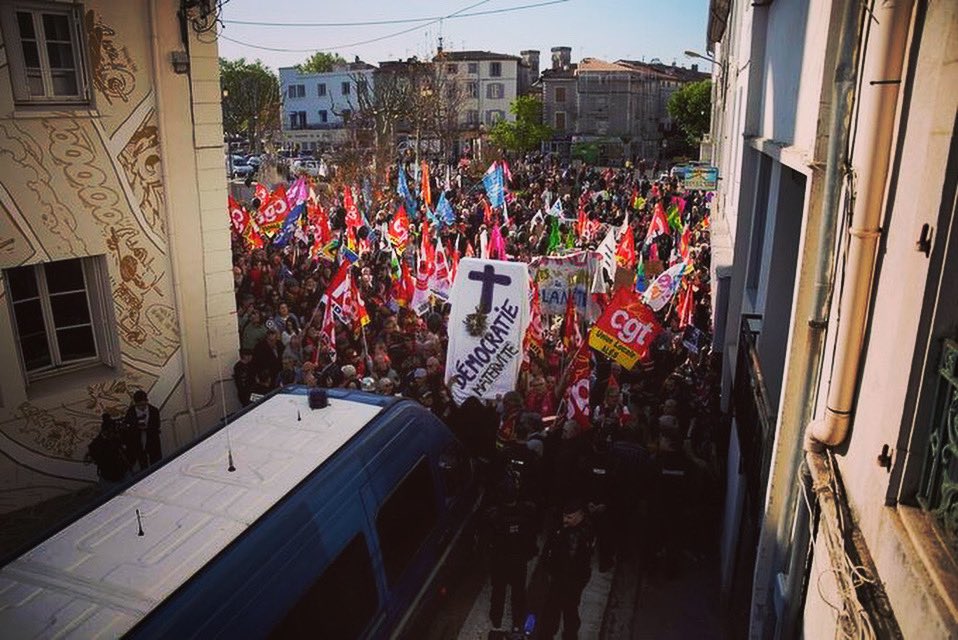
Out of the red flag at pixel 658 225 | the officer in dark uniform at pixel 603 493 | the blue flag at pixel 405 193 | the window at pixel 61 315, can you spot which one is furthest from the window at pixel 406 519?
the blue flag at pixel 405 193

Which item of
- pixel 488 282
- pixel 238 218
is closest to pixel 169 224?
pixel 488 282

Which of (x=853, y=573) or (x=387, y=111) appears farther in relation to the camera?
(x=387, y=111)

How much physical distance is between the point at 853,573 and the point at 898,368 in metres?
0.92

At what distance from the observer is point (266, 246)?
58.7 feet

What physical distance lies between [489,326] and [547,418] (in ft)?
4.48

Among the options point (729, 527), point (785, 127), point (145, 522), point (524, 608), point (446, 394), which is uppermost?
→ point (785, 127)

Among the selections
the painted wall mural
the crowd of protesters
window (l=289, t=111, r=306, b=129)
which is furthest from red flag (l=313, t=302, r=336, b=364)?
window (l=289, t=111, r=306, b=129)

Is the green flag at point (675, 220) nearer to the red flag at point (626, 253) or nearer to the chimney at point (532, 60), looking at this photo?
the red flag at point (626, 253)

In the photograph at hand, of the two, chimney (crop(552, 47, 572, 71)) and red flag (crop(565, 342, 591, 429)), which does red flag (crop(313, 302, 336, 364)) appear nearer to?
red flag (crop(565, 342, 591, 429))

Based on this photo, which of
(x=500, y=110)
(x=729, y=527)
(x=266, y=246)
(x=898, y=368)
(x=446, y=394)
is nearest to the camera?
(x=898, y=368)

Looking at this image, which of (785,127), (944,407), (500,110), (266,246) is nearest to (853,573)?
(944,407)

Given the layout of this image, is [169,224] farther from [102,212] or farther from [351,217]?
[351,217]

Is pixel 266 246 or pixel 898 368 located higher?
pixel 898 368

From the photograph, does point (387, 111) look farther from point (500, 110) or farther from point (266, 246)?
point (500, 110)
